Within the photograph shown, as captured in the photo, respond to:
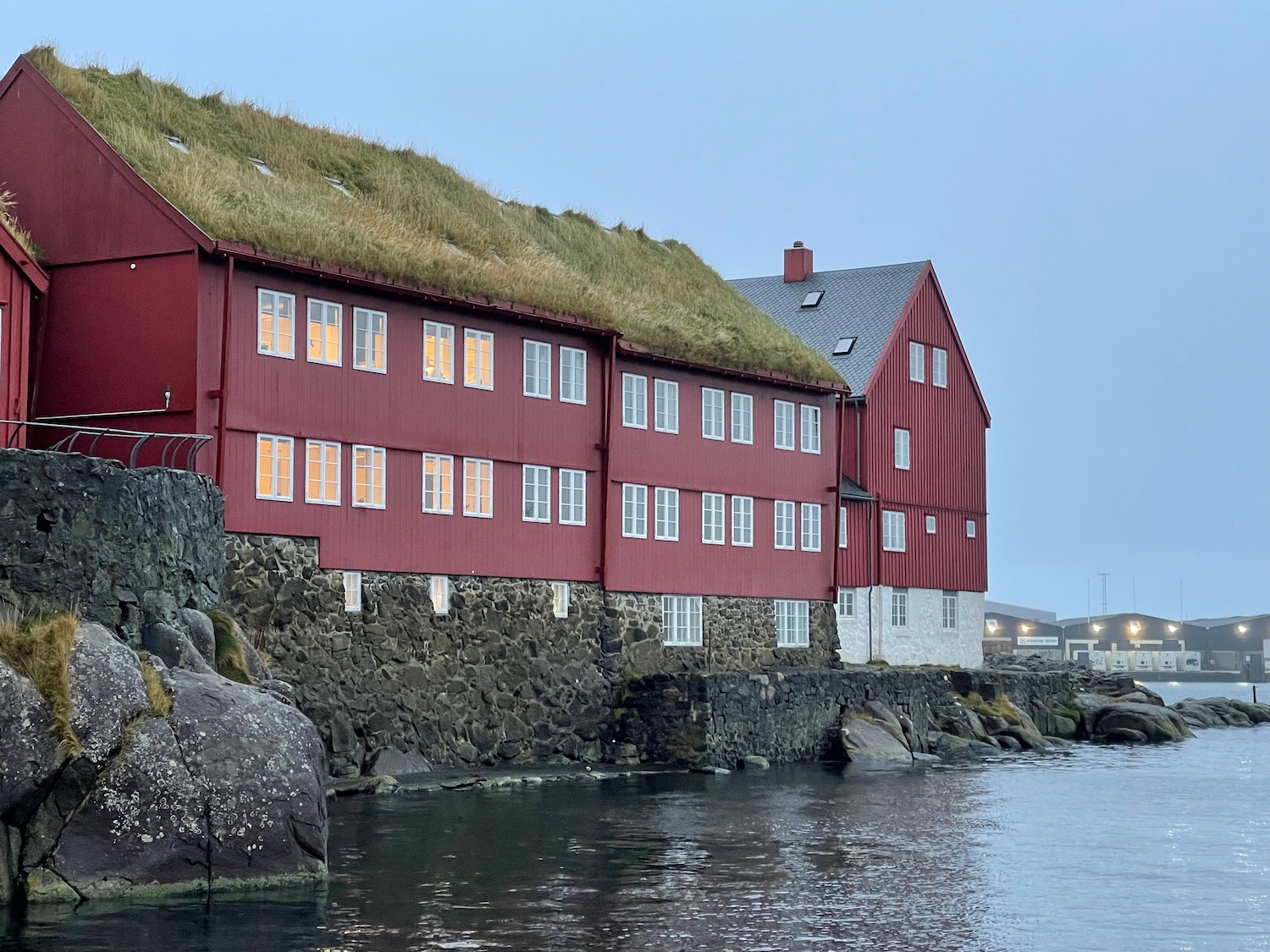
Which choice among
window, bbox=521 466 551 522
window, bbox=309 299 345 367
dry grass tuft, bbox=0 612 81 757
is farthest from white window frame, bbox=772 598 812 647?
dry grass tuft, bbox=0 612 81 757

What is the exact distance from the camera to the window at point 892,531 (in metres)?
53.7

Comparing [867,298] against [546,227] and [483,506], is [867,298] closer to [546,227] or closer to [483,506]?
[546,227]

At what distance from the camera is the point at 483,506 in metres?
37.0

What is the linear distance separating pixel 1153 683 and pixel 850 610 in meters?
117

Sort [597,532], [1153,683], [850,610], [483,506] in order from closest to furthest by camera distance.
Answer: [483,506]
[597,532]
[850,610]
[1153,683]

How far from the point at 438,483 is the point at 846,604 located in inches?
763

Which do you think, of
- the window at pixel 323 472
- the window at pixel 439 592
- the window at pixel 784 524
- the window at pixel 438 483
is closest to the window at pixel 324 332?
the window at pixel 323 472

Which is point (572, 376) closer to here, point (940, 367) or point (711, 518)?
point (711, 518)

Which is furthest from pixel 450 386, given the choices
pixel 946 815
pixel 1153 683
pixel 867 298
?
pixel 1153 683

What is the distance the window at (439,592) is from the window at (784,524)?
1234 centimetres

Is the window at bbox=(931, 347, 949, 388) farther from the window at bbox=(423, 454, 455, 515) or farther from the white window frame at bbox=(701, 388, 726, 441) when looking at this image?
the window at bbox=(423, 454, 455, 515)

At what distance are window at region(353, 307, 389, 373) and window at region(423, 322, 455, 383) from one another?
1.06 m

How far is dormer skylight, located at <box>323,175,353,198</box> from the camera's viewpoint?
39.0 metres

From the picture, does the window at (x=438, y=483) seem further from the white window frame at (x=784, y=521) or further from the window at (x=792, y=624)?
the window at (x=792, y=624)
